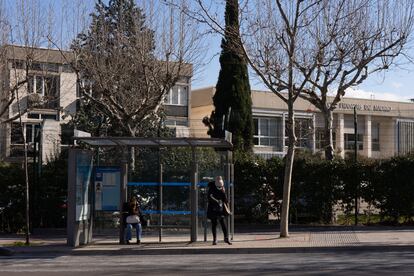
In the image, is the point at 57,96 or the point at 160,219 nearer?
the point at 160,219

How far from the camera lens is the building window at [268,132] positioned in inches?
2062

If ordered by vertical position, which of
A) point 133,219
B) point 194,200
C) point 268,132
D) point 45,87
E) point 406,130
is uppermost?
point 406,130

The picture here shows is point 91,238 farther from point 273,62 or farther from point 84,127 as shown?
point 84,127

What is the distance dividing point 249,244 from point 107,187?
4421 millimetres

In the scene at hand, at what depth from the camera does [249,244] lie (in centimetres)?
1716

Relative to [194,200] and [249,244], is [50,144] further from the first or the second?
[249,244]

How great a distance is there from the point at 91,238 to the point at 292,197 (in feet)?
24.1

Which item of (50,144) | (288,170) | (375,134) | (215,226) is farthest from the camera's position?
(375,134)

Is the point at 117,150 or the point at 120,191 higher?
the point at 117,150

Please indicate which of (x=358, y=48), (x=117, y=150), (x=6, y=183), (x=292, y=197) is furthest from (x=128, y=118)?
(x=358, y=48)

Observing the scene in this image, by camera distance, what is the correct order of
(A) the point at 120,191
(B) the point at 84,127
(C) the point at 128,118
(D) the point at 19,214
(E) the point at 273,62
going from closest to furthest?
(A) the point at 120,191 < (E) the point at 273,62 < (D) the point at 19,214 < (C) the point at 128,118 < (B) the point at 84,127

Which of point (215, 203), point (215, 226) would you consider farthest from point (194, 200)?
point (215, 226)

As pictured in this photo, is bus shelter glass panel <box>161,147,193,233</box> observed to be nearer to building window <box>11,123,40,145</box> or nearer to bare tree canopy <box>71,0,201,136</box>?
bare tree canopy <box>71,0,201,136</box>

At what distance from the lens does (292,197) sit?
872 inches
